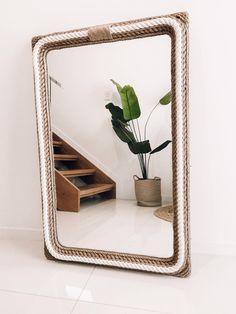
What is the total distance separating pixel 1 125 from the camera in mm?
1257

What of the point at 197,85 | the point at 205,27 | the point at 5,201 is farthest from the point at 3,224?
the point at 205,27

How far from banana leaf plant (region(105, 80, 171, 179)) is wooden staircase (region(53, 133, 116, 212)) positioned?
18 cm

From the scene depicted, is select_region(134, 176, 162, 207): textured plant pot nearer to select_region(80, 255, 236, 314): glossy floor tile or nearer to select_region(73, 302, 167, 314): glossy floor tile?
select_region(80, 255, 236, 314): glossy floor tile

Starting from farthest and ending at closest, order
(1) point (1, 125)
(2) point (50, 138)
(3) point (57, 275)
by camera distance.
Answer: (1) point (1, 125)
(2) point (50, 138)
(3) point (57, 275)

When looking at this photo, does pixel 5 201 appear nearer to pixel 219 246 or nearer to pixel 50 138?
pixel 50 138

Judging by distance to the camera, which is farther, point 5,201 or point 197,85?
point 5,201

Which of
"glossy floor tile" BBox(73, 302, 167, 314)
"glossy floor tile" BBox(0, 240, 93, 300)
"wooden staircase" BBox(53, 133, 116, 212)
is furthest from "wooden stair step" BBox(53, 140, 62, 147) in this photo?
"glossy floor tile" BBox(73, 302, 167, 314)

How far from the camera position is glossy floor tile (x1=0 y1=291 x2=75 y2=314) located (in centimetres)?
73

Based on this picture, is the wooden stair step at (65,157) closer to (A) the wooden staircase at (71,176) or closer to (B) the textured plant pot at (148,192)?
(A) the wooden staircase at (71,176)

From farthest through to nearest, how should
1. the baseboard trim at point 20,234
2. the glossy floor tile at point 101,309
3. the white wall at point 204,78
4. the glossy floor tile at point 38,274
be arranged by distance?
the baseboard trim at point 20,234, the white wall at point 204,78, the glossy floor tile at point 38,274, the glossy floor tile at point 101,309

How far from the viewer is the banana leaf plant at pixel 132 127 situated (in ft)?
3.29

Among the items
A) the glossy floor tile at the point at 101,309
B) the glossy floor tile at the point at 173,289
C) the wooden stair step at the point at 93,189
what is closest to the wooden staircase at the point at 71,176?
the wooden stair step at the point at 93,189

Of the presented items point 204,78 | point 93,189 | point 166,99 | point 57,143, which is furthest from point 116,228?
point 204,78

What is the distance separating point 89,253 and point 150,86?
2.16 feet
